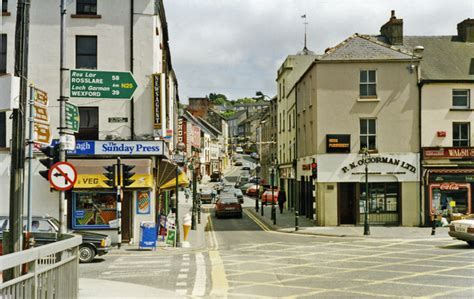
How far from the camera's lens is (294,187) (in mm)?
46281

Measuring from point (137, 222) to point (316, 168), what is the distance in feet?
38.3

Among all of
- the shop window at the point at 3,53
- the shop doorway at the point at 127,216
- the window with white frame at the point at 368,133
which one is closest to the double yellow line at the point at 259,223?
the window with white frame at the point at 368,133

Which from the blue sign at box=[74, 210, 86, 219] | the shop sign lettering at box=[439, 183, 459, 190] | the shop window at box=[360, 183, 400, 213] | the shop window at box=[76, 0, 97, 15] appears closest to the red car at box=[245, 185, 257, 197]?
the shop window at box=[360, 183, 400, 213]

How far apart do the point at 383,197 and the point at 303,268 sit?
16356mm

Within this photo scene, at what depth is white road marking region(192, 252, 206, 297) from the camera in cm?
1417

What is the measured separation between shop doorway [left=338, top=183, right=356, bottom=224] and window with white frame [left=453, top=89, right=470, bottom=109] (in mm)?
7812

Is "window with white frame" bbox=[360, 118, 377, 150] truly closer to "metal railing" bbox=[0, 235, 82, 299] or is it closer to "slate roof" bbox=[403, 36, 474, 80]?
"slate roof" bbox=[403, 36, 474, 80]

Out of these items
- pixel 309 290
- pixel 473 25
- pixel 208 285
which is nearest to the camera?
pixel 309 290

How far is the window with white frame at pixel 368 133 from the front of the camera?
1284 inches

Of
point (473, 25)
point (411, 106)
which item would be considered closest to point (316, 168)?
point (411, 106)

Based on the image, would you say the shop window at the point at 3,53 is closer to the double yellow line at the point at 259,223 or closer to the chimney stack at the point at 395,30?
the double yellow line at the point at 259,223

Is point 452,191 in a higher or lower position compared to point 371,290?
higher

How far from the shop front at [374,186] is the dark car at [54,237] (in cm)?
1575

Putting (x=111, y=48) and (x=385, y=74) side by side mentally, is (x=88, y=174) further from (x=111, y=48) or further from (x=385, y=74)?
(x=385, y=74)
